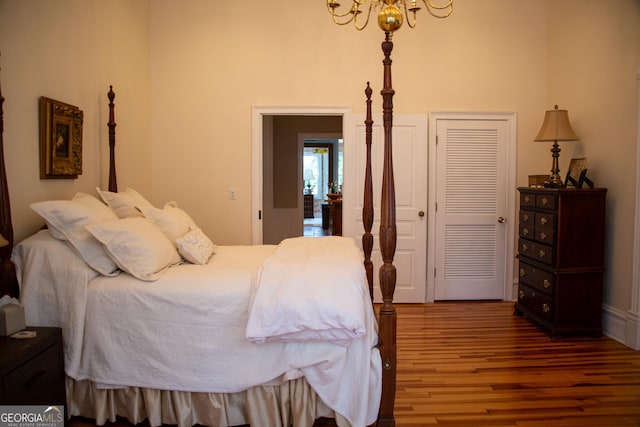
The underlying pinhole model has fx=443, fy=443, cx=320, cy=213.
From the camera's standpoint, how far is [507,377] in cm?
300

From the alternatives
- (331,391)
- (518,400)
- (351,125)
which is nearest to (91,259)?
(331,391)

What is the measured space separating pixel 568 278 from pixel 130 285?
11.2 ft

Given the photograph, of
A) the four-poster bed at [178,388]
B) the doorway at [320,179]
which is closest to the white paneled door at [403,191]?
the four-poster bed at [178,388]

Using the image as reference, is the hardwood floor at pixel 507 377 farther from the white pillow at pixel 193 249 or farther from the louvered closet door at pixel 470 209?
the white pillow at pixel 193 249

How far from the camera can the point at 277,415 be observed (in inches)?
89.7

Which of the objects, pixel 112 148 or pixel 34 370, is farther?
pixel 112 148

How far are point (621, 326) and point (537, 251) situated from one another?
0.86 meters

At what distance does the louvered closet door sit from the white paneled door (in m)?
0.19

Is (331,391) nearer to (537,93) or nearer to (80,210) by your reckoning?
(80,210)

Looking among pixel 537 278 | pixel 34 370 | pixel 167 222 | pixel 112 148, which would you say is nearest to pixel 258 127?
pixel 112 148

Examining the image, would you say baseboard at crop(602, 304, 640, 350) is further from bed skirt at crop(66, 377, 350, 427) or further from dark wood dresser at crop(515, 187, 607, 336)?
bed skirt at crop(66, 377, 350, 427)

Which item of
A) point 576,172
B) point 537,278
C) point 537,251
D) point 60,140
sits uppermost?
point 60,140

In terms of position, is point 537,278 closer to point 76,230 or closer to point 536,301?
point 536,301

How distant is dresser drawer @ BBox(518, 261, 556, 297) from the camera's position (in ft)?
12.5
